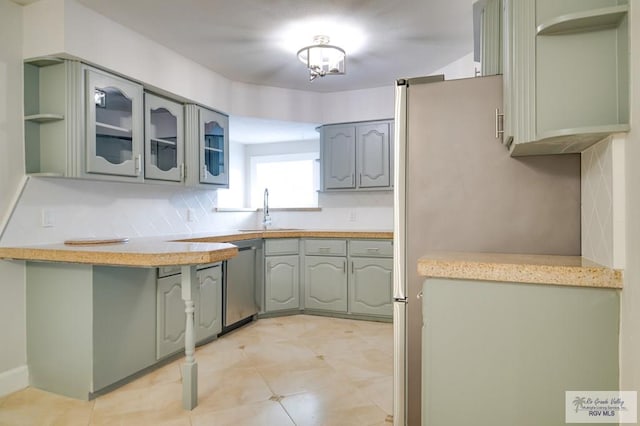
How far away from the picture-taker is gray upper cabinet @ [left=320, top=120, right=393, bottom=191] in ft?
13.3

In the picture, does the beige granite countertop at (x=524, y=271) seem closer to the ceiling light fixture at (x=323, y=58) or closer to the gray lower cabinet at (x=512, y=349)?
the gray lower cabinet at (x=512, y=349)

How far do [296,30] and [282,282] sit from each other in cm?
236

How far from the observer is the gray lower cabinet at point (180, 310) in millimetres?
2656

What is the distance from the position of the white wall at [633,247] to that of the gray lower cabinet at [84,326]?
242cm

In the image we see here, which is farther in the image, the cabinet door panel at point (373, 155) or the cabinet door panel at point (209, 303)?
the cabinet door panel at point (373, 155)

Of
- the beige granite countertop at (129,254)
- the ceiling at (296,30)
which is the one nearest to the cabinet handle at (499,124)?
the ceiling at (296,30)

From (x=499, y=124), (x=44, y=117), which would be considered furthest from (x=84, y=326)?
(x=499, y=124)

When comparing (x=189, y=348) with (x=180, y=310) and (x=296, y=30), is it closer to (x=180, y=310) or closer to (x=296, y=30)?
(x=180, y=310)

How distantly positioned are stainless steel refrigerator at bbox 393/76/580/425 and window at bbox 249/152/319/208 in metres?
3.03

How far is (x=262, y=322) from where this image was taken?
382 centimetres

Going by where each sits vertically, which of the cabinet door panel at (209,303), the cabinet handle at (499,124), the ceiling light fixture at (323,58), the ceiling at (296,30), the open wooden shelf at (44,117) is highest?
the ceiling at (296,30)

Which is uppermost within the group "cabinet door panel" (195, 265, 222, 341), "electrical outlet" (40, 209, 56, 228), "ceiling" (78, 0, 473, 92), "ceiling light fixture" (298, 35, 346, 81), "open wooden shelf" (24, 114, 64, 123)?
"ceiling" (78, 0, 473, 92)

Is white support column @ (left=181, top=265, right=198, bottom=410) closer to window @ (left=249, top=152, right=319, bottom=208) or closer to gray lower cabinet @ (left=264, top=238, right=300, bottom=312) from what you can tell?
gray lower cabinet @ (left=264, top=238, right=300, bottom=312)

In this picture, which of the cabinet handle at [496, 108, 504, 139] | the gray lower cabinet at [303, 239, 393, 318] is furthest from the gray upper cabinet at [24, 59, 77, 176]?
the cabinet handle at [496, 108, 504, 139]
